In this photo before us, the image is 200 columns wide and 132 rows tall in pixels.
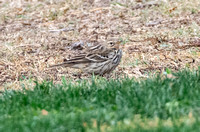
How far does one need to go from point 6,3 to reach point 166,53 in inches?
320

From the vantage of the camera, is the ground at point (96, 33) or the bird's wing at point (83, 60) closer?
the bird's wing at point (83, 60)

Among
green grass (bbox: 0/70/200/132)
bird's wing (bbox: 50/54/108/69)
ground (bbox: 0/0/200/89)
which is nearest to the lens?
green grass (bbox: 0/70/200/132)

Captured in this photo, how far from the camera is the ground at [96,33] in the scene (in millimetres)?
8875

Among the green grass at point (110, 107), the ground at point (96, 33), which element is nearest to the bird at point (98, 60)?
the ground at point (96, 33)

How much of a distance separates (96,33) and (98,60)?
360 centimetres

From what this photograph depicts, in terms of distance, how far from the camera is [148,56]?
9453 millimetres

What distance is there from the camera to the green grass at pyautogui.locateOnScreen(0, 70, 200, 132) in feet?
14.5

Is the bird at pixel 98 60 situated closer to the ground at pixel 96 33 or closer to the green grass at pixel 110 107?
the ground at pixel 96 33

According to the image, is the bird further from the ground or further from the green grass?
the green grass

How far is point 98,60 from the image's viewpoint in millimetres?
8336

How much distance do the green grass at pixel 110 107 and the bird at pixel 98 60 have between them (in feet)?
6.08

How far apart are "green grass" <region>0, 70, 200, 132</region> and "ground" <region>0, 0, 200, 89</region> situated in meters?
1.78

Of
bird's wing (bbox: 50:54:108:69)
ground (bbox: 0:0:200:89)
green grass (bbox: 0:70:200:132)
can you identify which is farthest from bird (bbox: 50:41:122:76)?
green grass (bbox: 0:70:200:132)

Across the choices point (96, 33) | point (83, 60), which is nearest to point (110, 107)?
point (83, 60)
